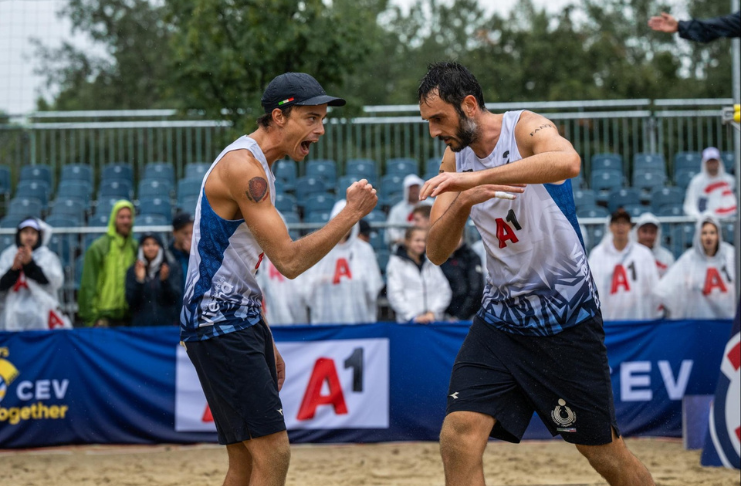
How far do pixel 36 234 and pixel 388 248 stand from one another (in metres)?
3.53

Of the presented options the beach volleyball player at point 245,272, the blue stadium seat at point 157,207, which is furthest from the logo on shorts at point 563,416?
the blue stadium seat at point 157,207

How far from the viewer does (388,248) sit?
9469 mm

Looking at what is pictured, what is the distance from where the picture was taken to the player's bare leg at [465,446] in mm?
3719

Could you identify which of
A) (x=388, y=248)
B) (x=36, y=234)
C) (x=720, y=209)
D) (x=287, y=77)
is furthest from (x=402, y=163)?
(x=287, y=77)

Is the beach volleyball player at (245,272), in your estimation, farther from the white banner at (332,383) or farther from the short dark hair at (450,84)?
the white banner at (332,383)

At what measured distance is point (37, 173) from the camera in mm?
12516

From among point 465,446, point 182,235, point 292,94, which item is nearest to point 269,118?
point 292,94

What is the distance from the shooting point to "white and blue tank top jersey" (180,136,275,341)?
3.87 metres

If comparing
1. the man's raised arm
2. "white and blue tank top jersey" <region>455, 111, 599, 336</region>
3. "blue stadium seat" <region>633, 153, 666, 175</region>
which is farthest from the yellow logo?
"blue stadium seat" <region>633, 153, 666, 175</region>

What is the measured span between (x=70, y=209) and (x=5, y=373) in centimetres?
428

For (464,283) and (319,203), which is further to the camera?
(319,203)

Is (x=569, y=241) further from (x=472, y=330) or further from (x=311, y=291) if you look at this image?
(x=311, y=291)

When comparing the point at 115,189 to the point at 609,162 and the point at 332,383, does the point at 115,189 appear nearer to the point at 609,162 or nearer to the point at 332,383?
the point at 332,383

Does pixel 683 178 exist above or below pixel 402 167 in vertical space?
below
